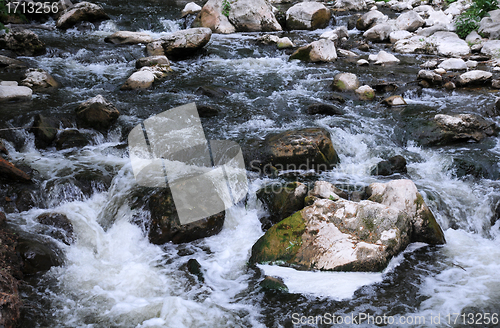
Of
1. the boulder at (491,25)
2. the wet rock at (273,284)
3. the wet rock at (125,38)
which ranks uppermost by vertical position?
the boulder at (491,25)

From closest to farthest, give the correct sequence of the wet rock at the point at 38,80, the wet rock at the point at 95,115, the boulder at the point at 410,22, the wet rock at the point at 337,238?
the wet rock at the point at 337,238, the wet rock at the point at 95,115, the wet rock at the point at 38,80, the boulder at the point at 410,22

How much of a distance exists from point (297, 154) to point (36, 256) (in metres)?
3.78

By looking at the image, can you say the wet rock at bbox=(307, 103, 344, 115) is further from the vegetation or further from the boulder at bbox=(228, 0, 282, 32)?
the vegetation

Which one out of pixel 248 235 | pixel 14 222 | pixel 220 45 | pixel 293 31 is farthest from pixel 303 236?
pixel 293 31

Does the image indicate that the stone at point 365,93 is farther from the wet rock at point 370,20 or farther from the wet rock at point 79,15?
the wet rock at point 79,15

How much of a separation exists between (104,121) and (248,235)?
3.69m

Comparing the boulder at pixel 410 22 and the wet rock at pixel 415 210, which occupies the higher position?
the boulder at pixel 410 22

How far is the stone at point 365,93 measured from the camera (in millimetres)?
8148

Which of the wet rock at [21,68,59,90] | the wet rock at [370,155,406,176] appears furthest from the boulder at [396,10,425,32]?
the wet rock at [21,68,59,90]

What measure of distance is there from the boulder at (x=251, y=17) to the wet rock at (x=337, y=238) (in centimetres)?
1120

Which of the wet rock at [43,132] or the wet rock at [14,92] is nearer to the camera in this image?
the wet rock at [43,132]

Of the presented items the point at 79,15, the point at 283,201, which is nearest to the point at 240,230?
the point at 283,201

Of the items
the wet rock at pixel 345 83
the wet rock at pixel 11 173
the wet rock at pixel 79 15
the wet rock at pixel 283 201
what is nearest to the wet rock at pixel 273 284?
the wet rock at pixel 283 201

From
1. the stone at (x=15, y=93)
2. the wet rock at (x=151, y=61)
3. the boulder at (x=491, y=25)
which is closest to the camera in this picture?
the stone at (x=15, y=93)
